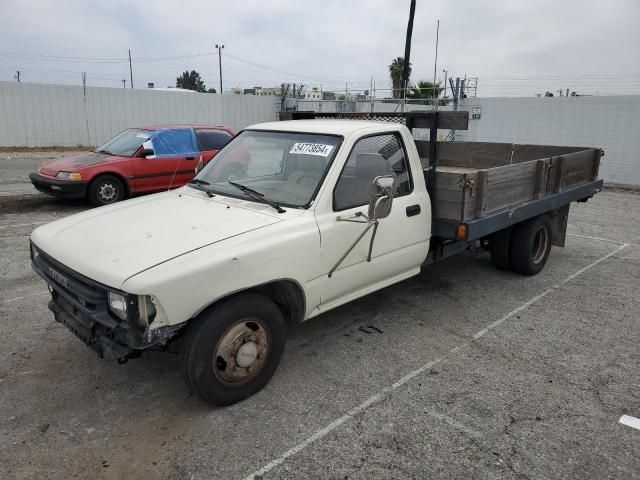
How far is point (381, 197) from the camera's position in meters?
3.47

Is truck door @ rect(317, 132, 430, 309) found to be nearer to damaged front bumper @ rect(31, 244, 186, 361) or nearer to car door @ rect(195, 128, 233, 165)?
damaged front bumper @ rect(31, 244, 186, 361)

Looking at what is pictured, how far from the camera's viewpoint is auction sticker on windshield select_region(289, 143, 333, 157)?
399 cm

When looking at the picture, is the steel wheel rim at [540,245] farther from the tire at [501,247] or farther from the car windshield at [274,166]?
the car windshield at [274,166]

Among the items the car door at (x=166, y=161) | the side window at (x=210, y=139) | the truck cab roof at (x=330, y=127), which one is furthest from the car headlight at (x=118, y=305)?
the side window at (x=210, y=139)

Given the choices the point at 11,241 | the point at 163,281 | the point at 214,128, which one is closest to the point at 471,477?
the point at 163,281

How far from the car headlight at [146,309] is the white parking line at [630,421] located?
303cm

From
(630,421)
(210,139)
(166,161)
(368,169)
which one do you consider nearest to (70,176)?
(166,161)

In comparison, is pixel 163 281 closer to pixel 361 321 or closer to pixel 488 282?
pixel 361 321

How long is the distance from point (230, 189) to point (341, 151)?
0.97 meters

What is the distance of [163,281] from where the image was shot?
2.81 meters

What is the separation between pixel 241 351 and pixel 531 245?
3966mm

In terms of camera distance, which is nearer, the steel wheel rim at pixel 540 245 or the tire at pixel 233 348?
the tire at pixel 233 348

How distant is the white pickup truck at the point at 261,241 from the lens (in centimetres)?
299

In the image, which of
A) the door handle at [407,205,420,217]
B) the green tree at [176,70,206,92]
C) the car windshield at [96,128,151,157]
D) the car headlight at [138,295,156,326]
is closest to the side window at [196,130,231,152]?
the car windshield at [96,128,151,157]
